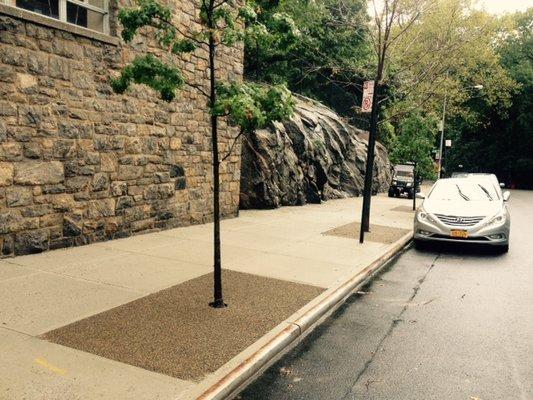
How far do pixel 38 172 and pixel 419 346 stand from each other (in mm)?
6215

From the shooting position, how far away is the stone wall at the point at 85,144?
24.0 ft

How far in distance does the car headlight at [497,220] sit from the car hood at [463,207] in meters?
0.10

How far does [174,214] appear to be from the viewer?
1082 cm

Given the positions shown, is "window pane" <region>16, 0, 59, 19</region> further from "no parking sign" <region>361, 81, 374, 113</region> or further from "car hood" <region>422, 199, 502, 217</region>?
"car hood" <region>422, 199, 502, 217</region>

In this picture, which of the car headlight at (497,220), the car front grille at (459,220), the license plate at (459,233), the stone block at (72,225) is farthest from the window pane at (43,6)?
the car headlight at (497,220)

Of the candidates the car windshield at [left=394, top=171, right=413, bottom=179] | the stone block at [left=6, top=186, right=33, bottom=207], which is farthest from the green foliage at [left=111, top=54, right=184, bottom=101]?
the car windshield at [left=394, top=171, right=413, bottom=179]

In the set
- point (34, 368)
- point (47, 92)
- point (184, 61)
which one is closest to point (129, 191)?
point (47, 92)

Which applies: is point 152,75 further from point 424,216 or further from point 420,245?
point 420,245

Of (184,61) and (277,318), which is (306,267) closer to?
(277,318)

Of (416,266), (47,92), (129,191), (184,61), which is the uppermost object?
(184,61)

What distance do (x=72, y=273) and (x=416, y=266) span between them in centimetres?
596

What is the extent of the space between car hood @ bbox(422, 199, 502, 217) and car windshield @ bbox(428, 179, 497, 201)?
1.02 ft

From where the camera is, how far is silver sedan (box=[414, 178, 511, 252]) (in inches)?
385

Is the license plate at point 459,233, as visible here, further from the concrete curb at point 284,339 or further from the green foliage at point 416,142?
the green foliage at point 416,142
